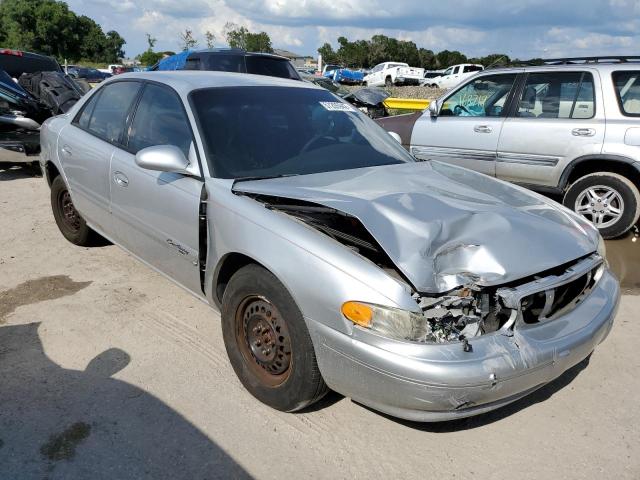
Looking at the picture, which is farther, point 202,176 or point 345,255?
point 202,176

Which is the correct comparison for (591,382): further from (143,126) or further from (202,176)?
(143,126)

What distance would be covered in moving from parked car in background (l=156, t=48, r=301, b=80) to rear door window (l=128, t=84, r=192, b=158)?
22.2 ft

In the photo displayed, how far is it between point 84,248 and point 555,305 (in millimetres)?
4185

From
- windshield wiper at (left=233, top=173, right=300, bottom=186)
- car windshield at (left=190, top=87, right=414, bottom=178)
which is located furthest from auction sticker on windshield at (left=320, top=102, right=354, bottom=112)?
windshield wiper at (left=233, top=173, right=300, bottom=186)

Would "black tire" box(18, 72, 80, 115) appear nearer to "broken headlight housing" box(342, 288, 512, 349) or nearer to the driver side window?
the driver side window

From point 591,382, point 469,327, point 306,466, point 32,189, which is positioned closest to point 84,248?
point 32,189

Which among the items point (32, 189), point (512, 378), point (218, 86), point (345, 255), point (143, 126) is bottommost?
point (32, 189)

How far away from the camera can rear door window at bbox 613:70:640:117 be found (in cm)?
568

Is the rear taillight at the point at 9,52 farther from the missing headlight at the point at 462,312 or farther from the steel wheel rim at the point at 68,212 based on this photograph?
the missing headlight at the point at 462,312

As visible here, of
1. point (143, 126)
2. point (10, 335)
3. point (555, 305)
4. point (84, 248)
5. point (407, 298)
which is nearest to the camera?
point (407, 298)

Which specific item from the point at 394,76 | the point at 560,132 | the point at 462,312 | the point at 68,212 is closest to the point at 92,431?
the point at 462,312

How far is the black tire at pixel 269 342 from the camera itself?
2.59 meters

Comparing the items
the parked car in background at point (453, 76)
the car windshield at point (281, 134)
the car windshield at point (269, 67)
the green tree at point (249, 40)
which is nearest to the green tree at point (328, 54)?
the green tree at point (249, 40)

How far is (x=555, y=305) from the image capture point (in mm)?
2701
